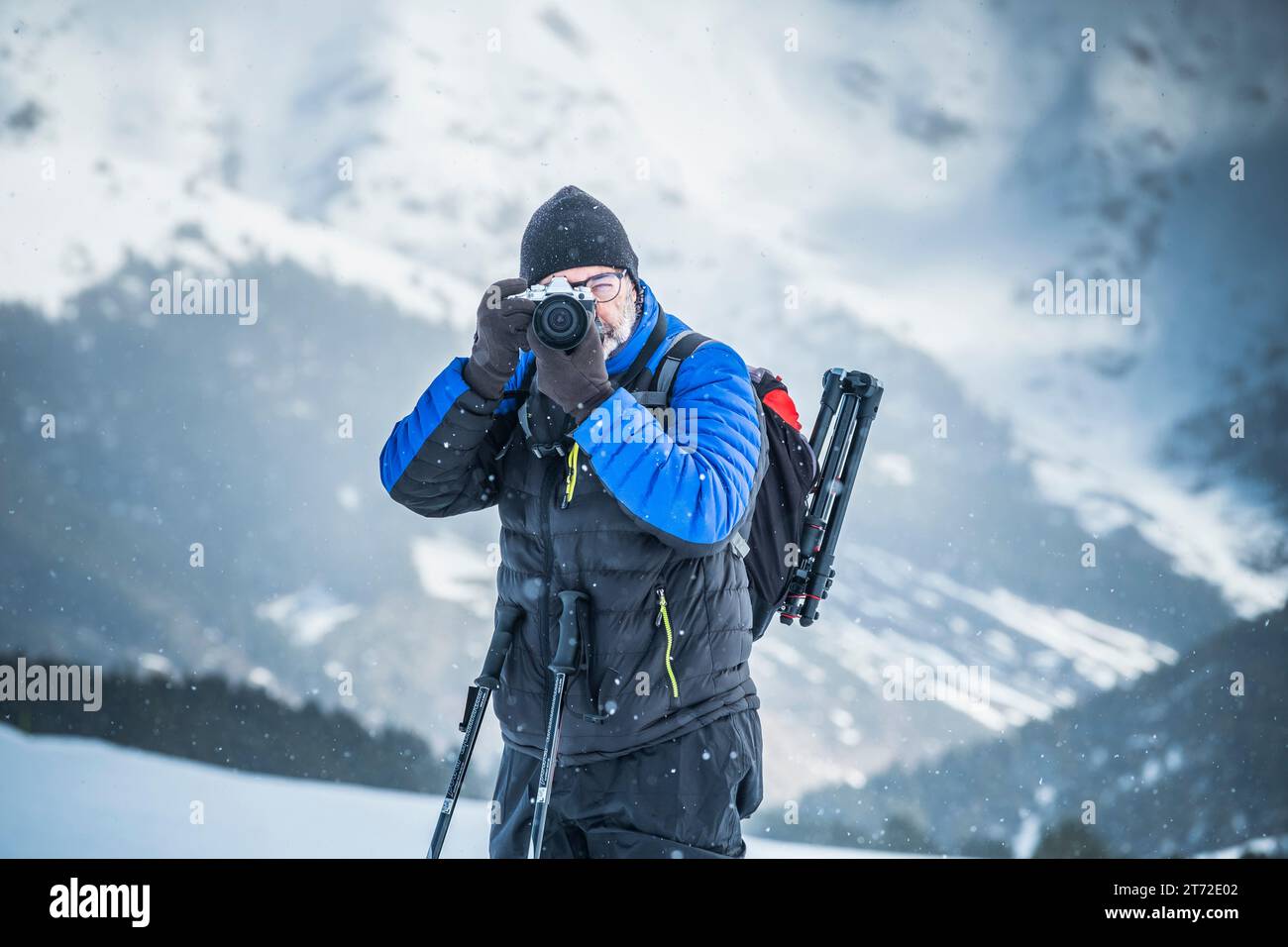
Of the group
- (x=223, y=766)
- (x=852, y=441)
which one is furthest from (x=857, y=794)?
(x=852, y=441)

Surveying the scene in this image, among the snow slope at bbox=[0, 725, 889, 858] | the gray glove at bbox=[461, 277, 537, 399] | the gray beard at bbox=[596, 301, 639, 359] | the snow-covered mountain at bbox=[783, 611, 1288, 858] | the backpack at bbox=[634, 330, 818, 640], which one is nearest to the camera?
the gray glove at bbox=[461, 277, 537, 399]

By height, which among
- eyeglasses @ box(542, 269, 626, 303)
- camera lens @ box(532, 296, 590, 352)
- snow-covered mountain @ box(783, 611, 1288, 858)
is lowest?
snow-covered mountain @ box(783, 611, 1288, 858)

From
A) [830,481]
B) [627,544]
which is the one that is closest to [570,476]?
[627,544]

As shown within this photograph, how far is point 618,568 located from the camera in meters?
Answer: 2.08

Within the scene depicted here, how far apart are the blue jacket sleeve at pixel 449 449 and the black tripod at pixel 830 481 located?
3.13 ft

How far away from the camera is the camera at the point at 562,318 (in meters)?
2.05

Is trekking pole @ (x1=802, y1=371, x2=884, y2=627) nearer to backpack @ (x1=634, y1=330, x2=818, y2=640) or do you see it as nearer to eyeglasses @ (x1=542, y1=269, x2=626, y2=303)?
backpack @ (x1=634, y1=330, x2=818, y2=640)

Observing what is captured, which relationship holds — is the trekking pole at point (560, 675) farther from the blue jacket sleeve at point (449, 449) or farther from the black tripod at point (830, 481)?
the black tripod at point (830, 481)

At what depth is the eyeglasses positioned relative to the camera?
2416 millimetres

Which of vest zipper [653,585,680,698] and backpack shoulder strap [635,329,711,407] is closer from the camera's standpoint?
vest zipper [653,585,680,698]

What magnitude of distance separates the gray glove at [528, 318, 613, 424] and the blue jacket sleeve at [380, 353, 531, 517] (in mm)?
224

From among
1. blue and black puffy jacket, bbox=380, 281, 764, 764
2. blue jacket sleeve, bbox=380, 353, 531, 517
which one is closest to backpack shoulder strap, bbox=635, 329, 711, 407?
blue and black puffy jacket, bbox=380, 281, 764, 764

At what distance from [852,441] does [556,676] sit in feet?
4.61
